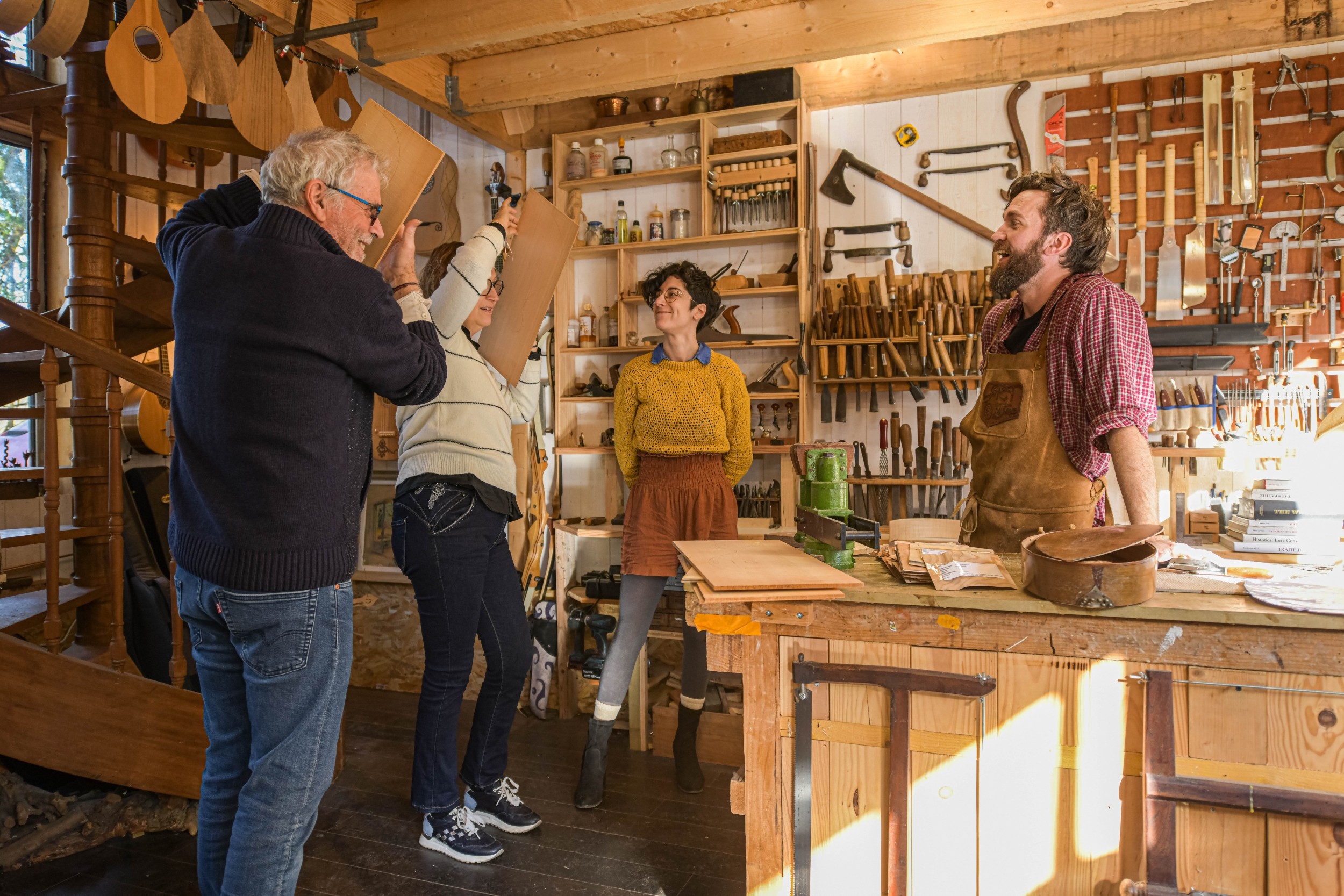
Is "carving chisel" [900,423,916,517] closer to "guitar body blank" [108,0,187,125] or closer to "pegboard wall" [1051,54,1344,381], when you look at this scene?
"pegboard wall" [1051,54,1344,381]

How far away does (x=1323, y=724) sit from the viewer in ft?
4.54

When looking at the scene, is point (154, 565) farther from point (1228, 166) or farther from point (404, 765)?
point (1228, 166)

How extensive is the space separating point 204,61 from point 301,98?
0.39 metres

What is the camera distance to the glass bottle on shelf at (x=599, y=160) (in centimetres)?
432

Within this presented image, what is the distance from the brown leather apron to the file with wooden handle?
6.52 feet

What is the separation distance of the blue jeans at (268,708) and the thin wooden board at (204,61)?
5.88 ft

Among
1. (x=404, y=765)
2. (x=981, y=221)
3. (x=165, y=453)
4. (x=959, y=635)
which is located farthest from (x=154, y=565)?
(x=981, y=221)

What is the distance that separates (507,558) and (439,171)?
9.07ft

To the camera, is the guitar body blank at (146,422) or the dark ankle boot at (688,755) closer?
the dark ankle boot at (688,755)

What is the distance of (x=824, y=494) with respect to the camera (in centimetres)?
195

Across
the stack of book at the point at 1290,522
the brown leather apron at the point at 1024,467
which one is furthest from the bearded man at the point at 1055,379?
the stack of book at the point at 1290,522

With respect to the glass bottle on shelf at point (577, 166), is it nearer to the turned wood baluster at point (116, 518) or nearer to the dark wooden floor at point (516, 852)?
the turned wood baluster at point (116, 518)

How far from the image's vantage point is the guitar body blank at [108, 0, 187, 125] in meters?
2.33

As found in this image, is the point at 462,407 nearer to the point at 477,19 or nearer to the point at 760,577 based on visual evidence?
the point at 760,577
